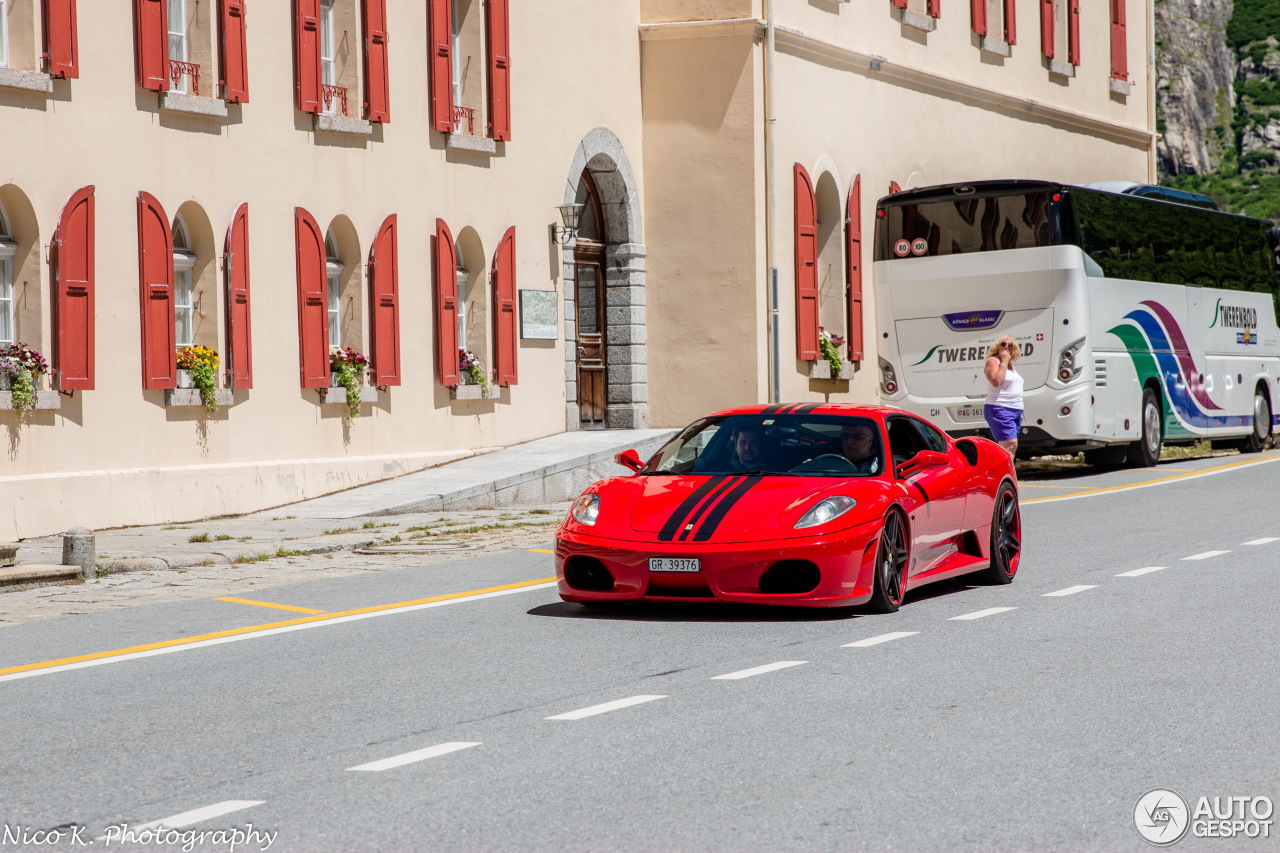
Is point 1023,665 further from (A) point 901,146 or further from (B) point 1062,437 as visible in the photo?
(A) point 901,146

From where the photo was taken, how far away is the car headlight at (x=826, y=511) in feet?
32.3

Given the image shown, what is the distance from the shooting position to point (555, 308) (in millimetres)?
24500

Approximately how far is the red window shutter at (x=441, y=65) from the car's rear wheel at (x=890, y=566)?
42.9ft

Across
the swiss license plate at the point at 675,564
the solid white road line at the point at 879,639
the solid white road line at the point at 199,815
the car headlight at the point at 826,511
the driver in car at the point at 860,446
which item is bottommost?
the solid white road line at the point at 879,639

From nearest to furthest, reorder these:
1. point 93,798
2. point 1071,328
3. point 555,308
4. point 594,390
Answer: point 93,798 → point 1071,328 → point 555,308 → point 594,390

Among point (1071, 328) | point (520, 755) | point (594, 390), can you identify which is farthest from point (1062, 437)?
point (520, 755)

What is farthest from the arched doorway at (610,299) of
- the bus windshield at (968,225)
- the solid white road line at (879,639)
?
the solid white road line at (879,639)

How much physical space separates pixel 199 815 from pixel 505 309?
1807 cm

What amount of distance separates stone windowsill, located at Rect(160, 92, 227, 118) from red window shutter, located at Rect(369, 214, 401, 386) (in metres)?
2.92

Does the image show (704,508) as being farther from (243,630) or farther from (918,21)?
(918,21)

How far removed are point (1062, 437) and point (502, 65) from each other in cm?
874

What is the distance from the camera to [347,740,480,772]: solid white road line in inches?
242

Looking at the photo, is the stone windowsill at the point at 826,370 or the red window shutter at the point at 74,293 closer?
the red window shutter at the point at 74,293

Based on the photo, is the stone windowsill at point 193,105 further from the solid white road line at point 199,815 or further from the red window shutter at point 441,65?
the solid white road line at point 199,815
